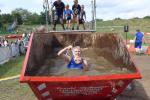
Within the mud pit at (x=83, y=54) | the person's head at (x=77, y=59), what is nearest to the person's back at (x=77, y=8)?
the mud pit at (x=83, y=54)

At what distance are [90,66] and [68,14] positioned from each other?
5.82 m

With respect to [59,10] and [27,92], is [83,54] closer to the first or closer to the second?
[27,92]

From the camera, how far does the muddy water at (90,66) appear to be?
34.2 feet

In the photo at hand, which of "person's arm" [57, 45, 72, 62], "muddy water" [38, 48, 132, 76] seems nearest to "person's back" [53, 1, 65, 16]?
"muddy water" [38, 48, 132, 76]

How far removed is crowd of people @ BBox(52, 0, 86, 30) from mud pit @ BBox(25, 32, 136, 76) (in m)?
2.60

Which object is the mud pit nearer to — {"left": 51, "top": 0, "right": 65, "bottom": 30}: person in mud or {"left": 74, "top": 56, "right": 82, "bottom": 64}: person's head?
{"left": 74, "top": 56, "right": 82, "bottom": 64}: person's head

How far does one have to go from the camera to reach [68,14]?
16.9 metres

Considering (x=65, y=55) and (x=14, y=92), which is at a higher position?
(x=65, y=55)

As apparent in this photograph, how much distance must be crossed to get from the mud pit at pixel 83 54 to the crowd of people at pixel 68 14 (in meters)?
2.60

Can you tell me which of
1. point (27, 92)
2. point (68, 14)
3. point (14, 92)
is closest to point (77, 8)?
point (68, 14)

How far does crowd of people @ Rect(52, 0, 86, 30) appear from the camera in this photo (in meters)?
16.7

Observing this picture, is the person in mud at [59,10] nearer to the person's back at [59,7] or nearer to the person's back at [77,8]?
the person's back at [59,7]

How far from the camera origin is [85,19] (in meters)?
17.1

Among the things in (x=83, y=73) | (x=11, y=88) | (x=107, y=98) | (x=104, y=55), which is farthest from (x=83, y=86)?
(x=11, y=88)
